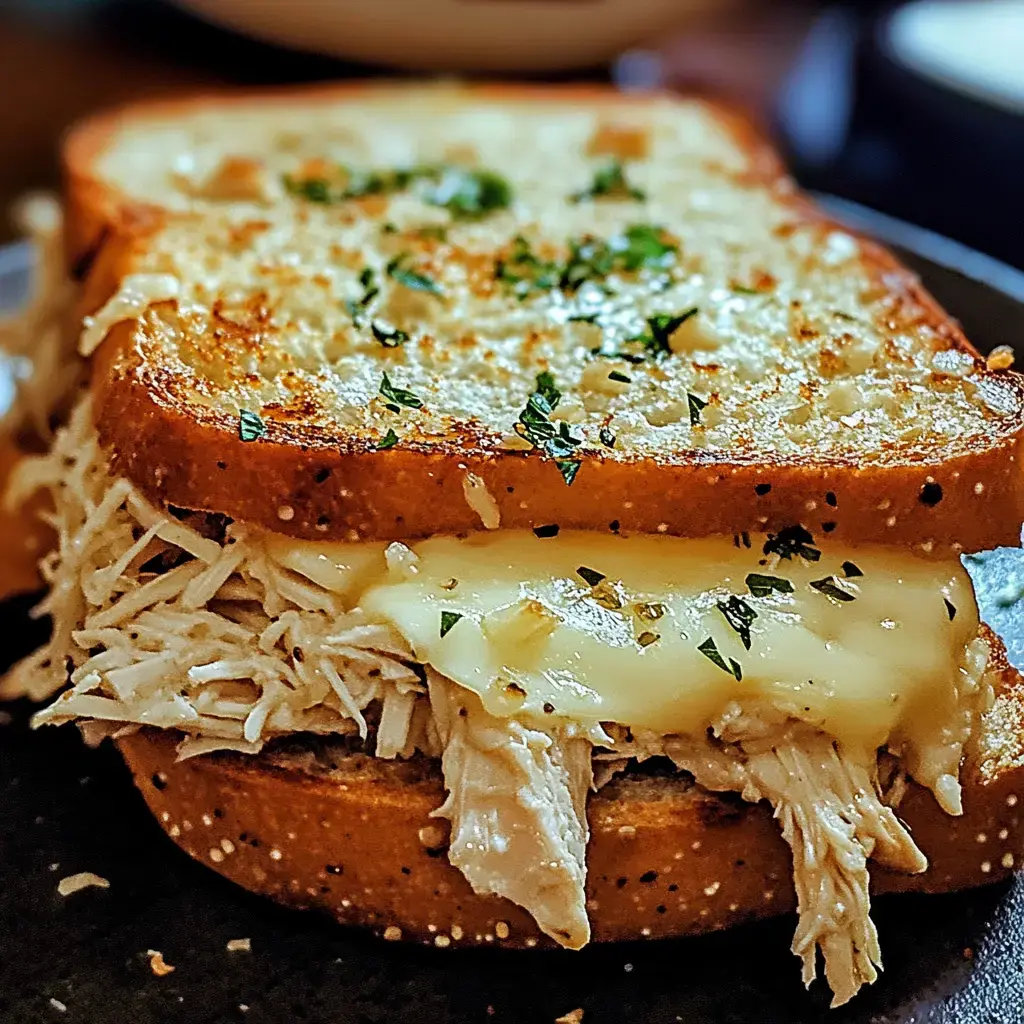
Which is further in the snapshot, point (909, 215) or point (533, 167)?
point (909, 215)

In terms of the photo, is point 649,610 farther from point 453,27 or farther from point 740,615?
point 453,27

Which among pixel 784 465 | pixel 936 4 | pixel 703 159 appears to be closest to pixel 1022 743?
pixel 784 465

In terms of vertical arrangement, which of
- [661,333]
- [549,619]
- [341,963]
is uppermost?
[661,333]

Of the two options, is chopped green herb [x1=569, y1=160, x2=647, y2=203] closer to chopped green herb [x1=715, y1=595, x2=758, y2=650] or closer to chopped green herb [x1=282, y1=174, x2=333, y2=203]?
chopped green herb [x1=282, y1=174, x2=333, y2=203]

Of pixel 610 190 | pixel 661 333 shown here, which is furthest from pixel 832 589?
pixel 610 190

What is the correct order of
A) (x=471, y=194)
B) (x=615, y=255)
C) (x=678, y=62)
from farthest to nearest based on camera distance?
1. (x=678, y=62)
2. (x=471, y=194)
3. (x=615, y=255)

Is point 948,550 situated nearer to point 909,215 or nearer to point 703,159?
point 703,159
